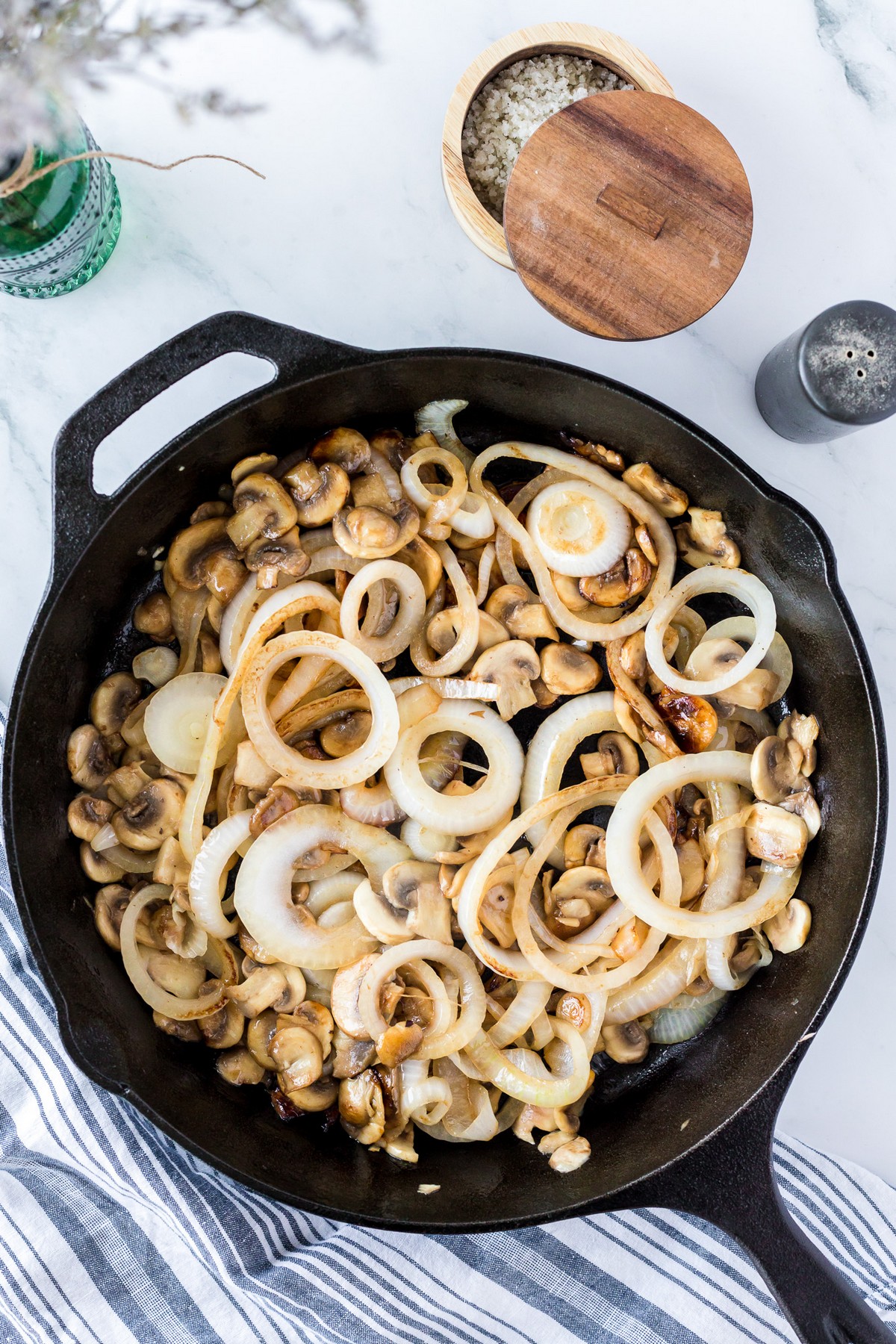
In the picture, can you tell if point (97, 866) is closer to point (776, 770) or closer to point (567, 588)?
point (567, 588)

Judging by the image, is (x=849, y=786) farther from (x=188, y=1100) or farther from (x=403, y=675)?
(x=188, y=1100)

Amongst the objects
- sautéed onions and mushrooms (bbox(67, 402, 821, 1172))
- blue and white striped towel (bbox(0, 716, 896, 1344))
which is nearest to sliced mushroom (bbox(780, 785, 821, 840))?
sautéed onions and mushrooms (bbox(67, 402, 821, 1172))

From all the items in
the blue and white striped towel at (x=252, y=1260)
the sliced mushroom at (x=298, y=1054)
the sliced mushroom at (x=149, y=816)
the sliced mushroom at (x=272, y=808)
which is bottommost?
the blue and white striped towel at (x=252, y=1260)

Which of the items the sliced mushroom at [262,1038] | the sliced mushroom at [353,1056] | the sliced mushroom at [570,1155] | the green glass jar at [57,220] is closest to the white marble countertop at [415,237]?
the green glass jar at [57,220]

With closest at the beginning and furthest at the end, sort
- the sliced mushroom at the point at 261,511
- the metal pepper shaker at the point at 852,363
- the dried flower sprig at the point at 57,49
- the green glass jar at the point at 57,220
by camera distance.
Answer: the dried flower sprig at the point at 57,49, the green glass jar at the point at 57,220, the metal pepper shaker at the point at 852,363, the sliced mushroom at the point at 261,511

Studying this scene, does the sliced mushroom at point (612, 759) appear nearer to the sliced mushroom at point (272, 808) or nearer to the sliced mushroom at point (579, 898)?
the sliced mushroom at point (579, 898)

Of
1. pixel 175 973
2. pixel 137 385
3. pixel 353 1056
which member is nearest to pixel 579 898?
pixel 353 1056

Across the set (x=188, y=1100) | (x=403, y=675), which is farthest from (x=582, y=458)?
(x=188, y=1100)
